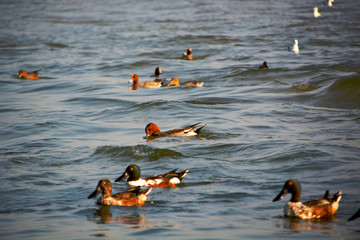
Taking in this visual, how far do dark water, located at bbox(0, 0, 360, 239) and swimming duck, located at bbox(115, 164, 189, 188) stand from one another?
0.19 m

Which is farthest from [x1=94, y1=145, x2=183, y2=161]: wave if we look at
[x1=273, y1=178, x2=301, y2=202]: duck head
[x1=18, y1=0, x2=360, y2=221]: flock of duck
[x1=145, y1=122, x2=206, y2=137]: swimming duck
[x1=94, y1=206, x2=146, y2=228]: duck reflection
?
[x1=273, y1=178, x2=301, y2=202]: duck head

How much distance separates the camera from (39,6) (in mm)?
45125

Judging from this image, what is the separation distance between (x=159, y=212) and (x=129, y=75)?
14.7 metres

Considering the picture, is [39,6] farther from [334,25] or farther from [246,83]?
[246,83]

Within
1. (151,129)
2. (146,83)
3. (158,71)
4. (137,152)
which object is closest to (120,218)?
(137,152)

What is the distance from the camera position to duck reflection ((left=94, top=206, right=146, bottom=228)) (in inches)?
280

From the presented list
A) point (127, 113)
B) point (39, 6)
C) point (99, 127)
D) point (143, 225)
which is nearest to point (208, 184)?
point (143, 225)

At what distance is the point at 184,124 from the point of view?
44.5ft

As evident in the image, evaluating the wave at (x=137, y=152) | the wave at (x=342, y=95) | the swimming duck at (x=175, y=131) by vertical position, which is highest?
the wave at (x=342, y=95)

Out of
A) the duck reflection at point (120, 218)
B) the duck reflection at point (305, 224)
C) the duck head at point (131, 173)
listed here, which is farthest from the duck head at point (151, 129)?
the duck reflection at point (305, 224)

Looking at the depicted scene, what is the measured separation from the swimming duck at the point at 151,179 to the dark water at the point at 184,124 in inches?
7.5

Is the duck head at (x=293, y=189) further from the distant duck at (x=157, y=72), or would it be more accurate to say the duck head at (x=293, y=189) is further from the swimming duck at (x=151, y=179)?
the distant duck at (x=157, y=72)

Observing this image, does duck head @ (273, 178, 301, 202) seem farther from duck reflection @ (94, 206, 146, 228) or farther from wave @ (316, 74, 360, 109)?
wave @ (316, 74, 360, 109)

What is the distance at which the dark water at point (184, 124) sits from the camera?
7.28 metres
